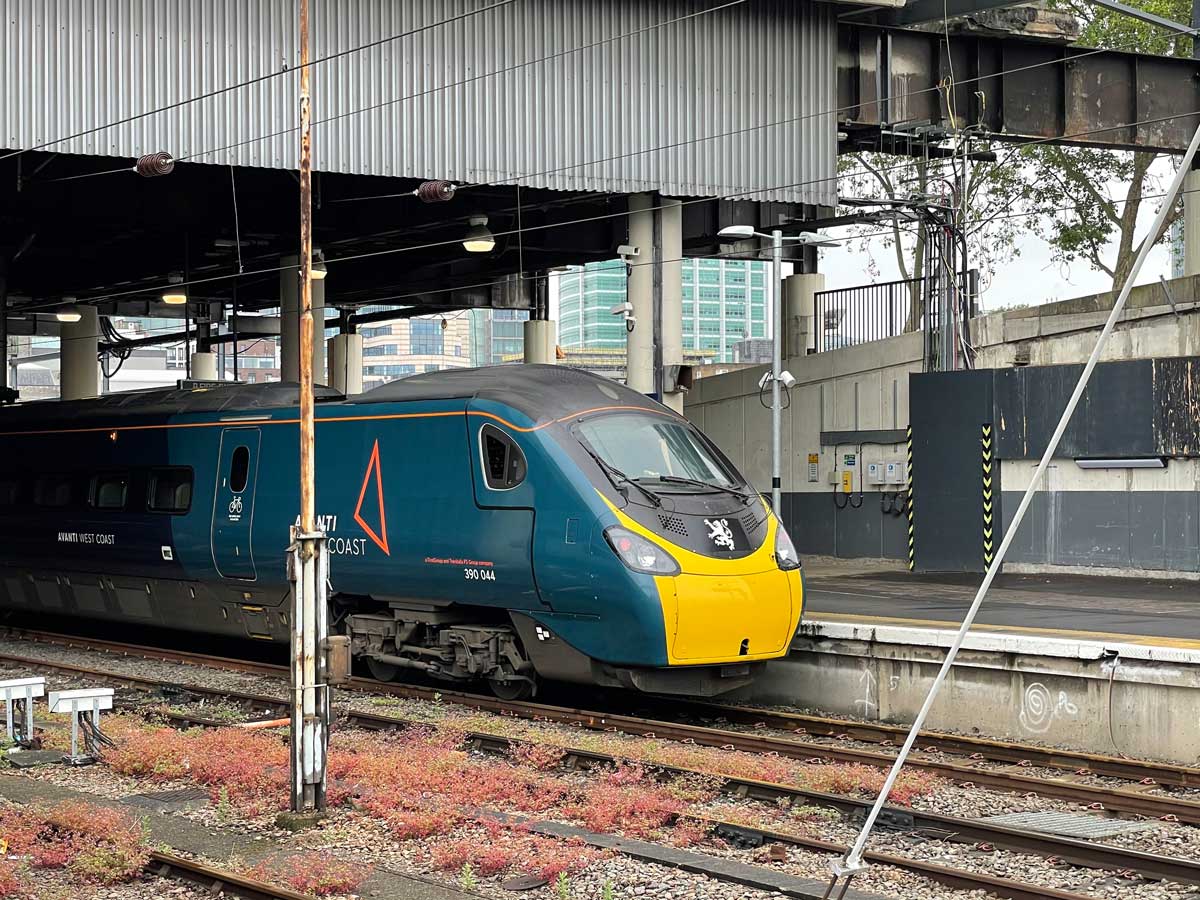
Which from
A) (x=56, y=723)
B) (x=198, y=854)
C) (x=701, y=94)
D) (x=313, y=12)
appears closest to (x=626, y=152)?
(x=701, y=94)

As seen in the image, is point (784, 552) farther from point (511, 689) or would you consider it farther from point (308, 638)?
point (308, 638)

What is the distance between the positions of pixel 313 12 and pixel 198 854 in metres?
16.7

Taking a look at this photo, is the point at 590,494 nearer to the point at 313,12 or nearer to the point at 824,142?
the point at 313,12

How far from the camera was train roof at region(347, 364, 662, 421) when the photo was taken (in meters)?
15.2

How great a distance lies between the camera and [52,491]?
2211cm

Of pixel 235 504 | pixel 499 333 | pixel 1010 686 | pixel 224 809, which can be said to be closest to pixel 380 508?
pixel 235 504

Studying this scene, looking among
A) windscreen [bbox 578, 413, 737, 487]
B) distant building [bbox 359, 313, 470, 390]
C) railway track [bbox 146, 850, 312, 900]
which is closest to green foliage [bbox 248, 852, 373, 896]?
railway track [bbox 146, 850, 312, 900]

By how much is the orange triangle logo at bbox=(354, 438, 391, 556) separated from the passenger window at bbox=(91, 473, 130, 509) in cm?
510

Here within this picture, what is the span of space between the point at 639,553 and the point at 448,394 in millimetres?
3146

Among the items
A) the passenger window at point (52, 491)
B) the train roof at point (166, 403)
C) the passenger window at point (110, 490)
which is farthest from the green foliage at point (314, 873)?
the passenger window at point (52, 491)

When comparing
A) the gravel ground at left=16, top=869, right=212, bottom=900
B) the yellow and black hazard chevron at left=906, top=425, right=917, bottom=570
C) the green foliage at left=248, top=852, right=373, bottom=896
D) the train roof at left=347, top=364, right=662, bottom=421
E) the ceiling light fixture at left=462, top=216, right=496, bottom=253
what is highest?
the ceiling light fixture at left=462, top=216, right=496, bottom=253

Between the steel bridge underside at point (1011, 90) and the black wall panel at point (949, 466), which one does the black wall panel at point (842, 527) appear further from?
the steel bridge underside at point (1011, 90)

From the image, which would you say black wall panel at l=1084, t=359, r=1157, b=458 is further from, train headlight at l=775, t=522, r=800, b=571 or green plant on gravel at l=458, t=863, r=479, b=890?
green plant on gravel at l=458, t=863, r=479, b=890

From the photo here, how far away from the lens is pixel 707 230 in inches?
1318
